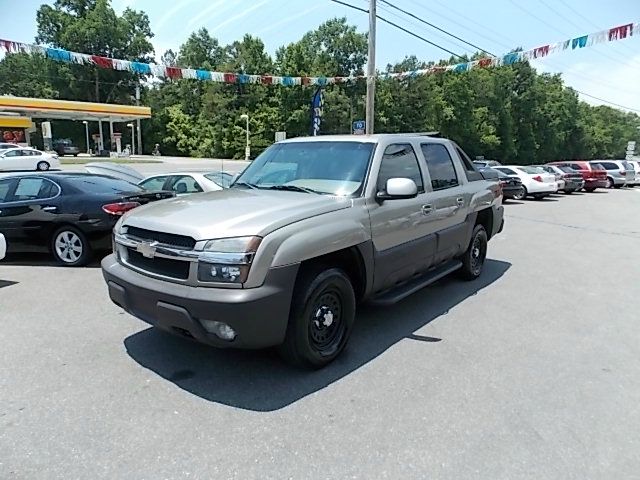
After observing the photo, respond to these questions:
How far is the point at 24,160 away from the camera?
29.7 metres

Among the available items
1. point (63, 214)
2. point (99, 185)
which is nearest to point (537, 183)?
point (99, 185)

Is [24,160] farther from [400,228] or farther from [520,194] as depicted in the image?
[400,228]

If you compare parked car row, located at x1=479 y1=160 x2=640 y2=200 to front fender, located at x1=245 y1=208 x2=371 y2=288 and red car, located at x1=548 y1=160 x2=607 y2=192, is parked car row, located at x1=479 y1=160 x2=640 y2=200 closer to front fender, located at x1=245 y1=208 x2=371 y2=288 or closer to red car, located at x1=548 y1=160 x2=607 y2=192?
red car, located at x1=548 y1=160 x2=607 y2=192

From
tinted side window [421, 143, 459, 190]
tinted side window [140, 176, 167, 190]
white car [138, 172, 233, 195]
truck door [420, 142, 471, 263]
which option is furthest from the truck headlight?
tinted side window [140, 176, 167, 190]

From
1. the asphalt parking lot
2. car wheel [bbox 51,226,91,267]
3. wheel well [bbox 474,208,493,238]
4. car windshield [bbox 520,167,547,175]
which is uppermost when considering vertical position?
car windshield [bbox 520,167,547,175]

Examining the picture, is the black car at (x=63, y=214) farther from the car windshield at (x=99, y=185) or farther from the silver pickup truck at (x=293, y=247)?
the silver pickup truck at (x=293, y=247)

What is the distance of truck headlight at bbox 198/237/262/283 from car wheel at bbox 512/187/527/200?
17.5m

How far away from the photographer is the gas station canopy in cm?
4192

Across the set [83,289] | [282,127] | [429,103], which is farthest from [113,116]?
[83,289]

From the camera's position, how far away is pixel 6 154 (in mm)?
29828

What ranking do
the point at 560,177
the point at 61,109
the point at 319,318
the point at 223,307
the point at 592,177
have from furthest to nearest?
the point at 61,109, the point at 592,177, the point at 560,177, the point at 319,318, the point at 223,307

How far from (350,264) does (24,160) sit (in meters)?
32.4

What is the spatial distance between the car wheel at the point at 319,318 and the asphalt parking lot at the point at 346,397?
0.16m

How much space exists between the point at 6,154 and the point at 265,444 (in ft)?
112
